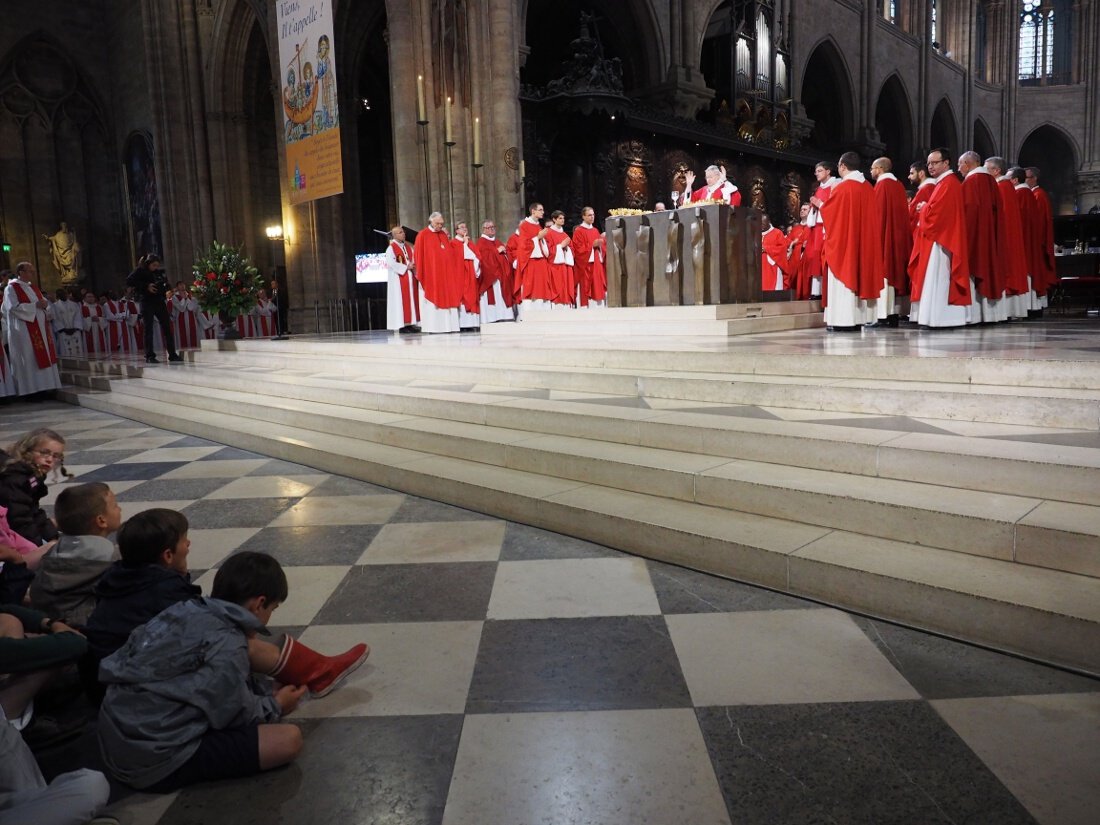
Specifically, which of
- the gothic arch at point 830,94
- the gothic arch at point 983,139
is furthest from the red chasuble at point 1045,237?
the gothic arch at point 983,139

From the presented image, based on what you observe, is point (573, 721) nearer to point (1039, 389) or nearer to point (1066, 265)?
point (1039, 389)

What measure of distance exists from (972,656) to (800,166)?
22.5 m

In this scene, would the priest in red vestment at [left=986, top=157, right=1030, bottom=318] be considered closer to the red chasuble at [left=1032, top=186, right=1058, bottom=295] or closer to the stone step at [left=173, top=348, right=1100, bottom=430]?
the red chasuble at [left=1032, top=186, right=1058, bottom=295]

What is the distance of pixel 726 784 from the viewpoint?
1.77 meters

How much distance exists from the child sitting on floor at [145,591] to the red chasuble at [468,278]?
32.5ft

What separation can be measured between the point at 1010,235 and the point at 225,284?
426 inches

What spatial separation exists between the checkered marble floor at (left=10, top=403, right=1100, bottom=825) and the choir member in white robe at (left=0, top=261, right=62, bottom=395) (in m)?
10.00

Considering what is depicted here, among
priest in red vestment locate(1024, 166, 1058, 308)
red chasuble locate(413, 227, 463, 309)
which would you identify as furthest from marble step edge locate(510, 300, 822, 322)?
priest in red vestment locate(1024, 166, 1058, 308)

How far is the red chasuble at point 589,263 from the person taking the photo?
13273 mm

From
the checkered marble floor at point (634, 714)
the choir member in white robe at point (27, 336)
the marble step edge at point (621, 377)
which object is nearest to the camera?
the checkered marble floor at point (634, 714)

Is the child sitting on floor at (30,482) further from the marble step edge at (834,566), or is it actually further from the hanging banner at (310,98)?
the hanging banner at (310,98)

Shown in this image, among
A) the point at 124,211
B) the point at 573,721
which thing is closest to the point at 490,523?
Answer: the point at 573,721

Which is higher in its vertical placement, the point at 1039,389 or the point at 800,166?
the point at 800,166

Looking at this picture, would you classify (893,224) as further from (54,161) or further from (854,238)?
(54,161)
